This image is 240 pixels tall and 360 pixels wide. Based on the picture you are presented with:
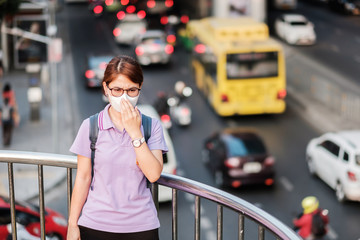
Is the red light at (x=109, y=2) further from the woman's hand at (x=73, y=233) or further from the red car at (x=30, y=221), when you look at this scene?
the woman's hand at (x=73, y=233)

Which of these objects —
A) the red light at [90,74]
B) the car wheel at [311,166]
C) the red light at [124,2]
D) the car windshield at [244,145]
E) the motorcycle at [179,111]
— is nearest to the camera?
the car windshield at [244,145]

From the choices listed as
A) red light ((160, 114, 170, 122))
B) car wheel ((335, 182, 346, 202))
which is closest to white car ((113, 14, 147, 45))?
red light ((160, 114, 170, 122))

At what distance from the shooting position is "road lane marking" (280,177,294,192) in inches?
768

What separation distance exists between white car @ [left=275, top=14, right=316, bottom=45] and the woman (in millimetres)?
37793

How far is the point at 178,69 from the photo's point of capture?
1420 inches

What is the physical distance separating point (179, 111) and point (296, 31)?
1820 centimetres

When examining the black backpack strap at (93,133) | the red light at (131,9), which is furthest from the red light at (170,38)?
the black backpack strap at (93,133)

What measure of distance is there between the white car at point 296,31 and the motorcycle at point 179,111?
16999 mm

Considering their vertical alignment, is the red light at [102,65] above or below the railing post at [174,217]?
below

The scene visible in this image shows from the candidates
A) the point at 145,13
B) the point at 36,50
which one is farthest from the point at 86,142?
the point at 145,13

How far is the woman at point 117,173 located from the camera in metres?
4.33

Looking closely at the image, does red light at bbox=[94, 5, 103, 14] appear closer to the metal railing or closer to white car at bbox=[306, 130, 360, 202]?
white car at bbox=[306, 130, 360, 202]

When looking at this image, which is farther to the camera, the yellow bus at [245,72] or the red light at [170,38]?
the red light at [170,38]

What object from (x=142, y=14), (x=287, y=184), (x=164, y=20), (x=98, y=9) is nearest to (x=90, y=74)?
(x=287, y=184)
